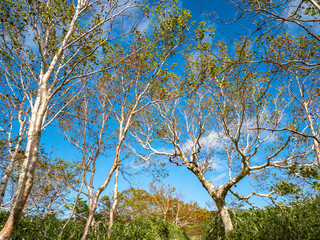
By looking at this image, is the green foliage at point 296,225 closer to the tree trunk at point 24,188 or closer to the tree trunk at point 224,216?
the tree trunk at point 224,216

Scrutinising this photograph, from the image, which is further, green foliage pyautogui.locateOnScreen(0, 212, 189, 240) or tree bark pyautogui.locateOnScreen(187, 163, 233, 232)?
tree bark pyautogui.locateOnScreen(187, 163, 233, 232)

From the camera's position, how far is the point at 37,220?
28.2ft

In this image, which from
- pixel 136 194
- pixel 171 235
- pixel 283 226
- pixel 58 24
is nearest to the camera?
pixel 283 226

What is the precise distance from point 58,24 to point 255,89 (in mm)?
9927

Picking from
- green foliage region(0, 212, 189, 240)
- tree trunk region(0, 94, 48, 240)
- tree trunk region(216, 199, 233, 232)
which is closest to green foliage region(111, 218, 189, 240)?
green foliage region(0, 212, 189, 240)

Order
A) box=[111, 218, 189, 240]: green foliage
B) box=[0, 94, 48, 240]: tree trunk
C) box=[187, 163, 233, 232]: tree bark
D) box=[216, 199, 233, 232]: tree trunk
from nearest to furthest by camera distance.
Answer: box=[0, 94, 48, 240]: tree trunk < box=[111, 218, 189, 240]: green foliage < box=[216, 199, 233, 232]: tree trunk < box=[187, 163, 233, 232]: tree bark

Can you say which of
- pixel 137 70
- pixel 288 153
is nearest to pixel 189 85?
pixel 137 70

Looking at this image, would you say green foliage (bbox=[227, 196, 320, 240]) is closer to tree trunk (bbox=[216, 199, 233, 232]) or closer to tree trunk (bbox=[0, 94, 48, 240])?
tree trunk (bbox=[216, 199, 233, 232])

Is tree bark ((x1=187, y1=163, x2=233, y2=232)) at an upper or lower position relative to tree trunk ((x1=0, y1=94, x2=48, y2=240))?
upper

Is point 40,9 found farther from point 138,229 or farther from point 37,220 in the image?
point 138,229

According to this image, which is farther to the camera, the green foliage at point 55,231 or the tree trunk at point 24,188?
the green foliage at point 55,231

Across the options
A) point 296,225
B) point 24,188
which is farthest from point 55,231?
point 296,225

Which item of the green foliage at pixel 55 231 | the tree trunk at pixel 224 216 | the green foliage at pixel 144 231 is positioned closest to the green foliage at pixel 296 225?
the tree trunk at pixel 224 216

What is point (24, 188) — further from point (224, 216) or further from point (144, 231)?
point (224, 216)
